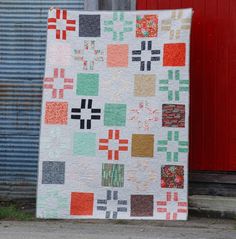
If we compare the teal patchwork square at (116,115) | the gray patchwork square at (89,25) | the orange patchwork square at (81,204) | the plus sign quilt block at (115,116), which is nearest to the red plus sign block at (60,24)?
the plus sign quilt block at (115,116)

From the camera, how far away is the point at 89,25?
274 inches

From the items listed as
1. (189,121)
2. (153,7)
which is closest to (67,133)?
(189,121)

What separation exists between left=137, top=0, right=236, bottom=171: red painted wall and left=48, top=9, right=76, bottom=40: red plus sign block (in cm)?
157

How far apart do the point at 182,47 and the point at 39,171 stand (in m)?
2.25

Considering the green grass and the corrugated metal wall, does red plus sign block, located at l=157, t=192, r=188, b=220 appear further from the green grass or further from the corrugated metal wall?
the corrugated metal wall

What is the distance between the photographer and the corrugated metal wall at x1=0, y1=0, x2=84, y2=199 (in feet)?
25.3

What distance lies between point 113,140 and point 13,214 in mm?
1574

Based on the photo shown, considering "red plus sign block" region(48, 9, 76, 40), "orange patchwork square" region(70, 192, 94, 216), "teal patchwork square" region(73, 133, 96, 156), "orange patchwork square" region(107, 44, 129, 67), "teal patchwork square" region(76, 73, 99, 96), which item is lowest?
"orange patchwork square" region(70, 192, 94, 216)

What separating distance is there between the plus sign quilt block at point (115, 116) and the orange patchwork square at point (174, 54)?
0.04 feet

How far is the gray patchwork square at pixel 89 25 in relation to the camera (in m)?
6.94

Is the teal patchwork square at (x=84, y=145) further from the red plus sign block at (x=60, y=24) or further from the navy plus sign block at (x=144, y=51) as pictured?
the red plus sign block at (x=60, y=24)

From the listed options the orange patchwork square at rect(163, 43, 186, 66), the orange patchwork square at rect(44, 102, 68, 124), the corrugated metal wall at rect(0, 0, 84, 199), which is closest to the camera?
the orange patchwork square at rect(163, 43, 186, 66)

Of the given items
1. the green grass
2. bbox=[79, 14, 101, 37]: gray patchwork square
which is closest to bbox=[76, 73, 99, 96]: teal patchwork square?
bbox=[79, 14, 101, 37]: gray patchwork square

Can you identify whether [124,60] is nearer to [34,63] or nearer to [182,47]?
[182,47]
